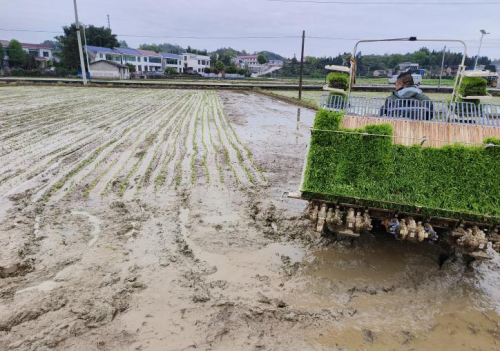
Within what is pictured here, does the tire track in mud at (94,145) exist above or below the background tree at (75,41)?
below

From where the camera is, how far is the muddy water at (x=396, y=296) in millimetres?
3215

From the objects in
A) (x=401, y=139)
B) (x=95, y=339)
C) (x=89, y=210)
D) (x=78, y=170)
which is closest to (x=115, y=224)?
(x=89, y=210)

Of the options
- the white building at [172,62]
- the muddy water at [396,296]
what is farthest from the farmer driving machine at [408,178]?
the white building at [172,62]

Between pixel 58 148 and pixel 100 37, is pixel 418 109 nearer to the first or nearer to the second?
pixel 58 148

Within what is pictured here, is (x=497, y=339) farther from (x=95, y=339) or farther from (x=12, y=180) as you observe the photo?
(x=12, y=180)

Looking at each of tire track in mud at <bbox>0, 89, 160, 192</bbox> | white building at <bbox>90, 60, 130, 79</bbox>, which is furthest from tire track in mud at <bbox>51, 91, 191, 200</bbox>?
white building at <bbox>90, 60, 130, 79</bbox>

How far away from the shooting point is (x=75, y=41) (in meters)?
51.4

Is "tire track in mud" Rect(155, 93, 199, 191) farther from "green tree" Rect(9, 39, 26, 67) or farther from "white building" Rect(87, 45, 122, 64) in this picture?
"green tree" Rect(9, 39, 26, 67)

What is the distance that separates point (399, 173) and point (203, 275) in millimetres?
2778

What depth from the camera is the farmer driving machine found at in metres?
3.78

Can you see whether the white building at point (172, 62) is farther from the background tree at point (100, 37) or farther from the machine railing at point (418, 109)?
the machine railing at point (418, 109)

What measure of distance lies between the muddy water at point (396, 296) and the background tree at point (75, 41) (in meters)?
59.3

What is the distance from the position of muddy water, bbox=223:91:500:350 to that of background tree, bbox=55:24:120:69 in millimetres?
59291

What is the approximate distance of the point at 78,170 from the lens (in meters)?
7.55
